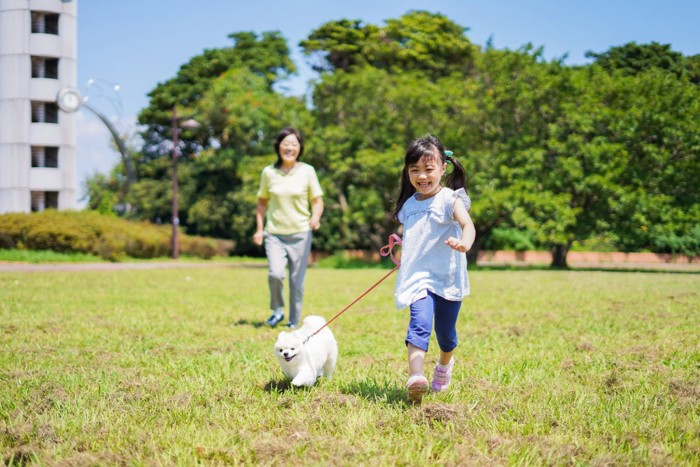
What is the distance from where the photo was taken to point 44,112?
33531 millimetres

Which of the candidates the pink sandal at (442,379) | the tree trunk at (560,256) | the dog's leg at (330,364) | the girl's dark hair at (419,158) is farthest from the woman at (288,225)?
the tree trunk at (560,256)

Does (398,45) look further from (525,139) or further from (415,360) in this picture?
(415,360)

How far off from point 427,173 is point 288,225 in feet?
10.8

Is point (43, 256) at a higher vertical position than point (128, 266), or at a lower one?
higher

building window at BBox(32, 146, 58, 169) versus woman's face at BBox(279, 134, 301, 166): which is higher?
building window at BBox(32, 146, 58, 169)

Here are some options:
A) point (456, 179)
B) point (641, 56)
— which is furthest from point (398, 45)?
point (456, 179)

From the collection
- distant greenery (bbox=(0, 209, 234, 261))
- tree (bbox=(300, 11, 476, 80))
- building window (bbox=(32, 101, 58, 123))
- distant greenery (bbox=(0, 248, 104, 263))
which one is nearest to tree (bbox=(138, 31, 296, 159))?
tree (bbox=(300, 11, 476, 80))

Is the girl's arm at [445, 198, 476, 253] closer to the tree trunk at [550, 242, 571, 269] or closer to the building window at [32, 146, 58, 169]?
the tree trunk at [550, 242, 571, 269]

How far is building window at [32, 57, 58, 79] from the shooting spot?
109ft

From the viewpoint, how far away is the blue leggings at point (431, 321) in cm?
349

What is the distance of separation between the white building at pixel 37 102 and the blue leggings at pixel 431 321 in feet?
102

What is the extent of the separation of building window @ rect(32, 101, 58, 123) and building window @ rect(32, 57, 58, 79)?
1.44m

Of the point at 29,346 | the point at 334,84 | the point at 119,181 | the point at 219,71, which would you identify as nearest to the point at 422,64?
the point at 334,84

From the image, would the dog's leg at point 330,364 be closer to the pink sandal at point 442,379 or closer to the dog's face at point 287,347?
the dog's face at point 287,347
